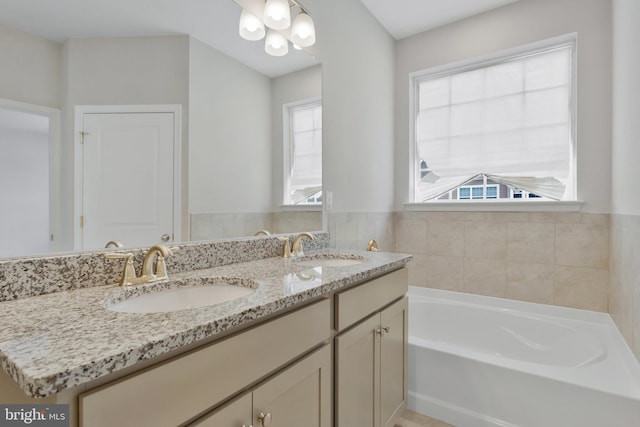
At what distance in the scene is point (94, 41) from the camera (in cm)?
100

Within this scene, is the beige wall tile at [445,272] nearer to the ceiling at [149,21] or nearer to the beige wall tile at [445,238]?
the beige wall tile at [445,238]

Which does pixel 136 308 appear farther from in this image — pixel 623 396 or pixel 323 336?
pixel 623 396

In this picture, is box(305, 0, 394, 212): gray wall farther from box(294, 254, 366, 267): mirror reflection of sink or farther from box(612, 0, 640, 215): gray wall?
box(612, 0, 640, 215): gray wall

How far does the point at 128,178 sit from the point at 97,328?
24.2 inches

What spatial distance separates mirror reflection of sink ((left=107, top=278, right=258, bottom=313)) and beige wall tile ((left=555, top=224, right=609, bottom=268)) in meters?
2.17

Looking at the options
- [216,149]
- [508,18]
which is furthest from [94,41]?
[508,18]

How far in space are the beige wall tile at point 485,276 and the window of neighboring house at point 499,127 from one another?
0.51 m

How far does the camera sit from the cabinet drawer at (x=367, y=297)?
1135 millimetres

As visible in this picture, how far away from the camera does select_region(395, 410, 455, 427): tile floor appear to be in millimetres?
1691

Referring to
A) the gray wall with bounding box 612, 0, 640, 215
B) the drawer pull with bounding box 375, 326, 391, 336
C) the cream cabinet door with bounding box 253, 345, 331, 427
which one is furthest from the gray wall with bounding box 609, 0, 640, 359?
the cream cabinet door with bounding box 253, 345, 331, 427

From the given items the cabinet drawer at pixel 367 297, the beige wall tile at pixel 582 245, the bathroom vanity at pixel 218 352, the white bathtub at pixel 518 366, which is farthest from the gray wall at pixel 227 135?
the beige wall tile at pixel 582 245

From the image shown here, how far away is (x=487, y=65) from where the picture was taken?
2467 millimetres

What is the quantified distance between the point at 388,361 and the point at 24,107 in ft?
5.22

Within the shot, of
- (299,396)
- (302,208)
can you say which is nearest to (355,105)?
(302,208)
